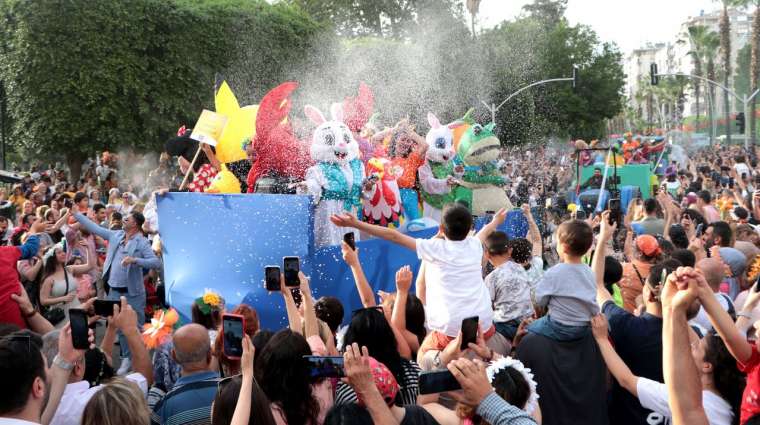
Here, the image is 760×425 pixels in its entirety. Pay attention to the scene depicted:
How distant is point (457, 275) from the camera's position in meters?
4.48

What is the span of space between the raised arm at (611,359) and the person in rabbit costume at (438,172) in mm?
6199

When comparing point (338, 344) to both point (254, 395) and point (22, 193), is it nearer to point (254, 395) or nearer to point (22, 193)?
point (254, 395)

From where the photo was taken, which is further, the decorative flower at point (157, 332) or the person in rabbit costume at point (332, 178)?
the person in rabbit costume at point (332, 178)

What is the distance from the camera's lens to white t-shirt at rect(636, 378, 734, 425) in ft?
10.0

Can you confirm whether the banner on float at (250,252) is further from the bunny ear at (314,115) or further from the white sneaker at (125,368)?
the bunny ear at (314,115)

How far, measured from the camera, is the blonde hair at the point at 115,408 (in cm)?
306

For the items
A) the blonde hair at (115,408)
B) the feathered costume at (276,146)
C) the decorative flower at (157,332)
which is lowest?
the decorative flower at (157,332)

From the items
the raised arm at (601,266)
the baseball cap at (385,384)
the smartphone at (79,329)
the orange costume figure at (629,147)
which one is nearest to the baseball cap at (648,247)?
the raised arm at (601,266)

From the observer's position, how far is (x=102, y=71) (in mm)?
23422

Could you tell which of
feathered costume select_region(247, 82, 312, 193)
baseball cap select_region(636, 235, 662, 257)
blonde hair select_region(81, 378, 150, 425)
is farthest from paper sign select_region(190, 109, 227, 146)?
blonde hair select_region(81, 378, 150, 425)

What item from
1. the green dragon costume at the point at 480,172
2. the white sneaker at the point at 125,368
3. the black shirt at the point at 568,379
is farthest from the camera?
the green dragon costume at the point at 480,172

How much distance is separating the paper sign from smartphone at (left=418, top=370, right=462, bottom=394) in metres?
5.79

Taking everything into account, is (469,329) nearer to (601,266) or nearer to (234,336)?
(234,336)

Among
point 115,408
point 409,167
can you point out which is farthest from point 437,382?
point 409,167
